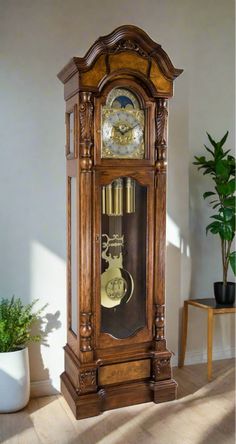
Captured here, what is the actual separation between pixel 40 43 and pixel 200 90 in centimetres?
116

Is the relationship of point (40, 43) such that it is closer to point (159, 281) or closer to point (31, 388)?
point (159, 281)

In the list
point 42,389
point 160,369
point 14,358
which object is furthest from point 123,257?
point 42,389

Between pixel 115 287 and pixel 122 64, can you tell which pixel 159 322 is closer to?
pixel 115 287

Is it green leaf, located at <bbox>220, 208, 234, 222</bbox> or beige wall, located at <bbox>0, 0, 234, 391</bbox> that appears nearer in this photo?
beige wall, located at <bbox>0, 0, 234, 391</bbox>

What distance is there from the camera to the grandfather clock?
2.56 meters

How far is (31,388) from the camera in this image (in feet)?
9.57

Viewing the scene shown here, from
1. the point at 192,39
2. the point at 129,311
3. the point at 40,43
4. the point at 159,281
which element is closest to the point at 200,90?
the point at 192,39

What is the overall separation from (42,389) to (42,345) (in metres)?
0.27

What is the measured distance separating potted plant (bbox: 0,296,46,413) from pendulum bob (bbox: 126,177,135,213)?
2.79 feet

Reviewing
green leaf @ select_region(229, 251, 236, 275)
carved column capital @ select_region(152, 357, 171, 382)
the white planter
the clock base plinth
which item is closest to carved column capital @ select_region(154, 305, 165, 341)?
carved column capital @ select_region(152, 357, 171, 382)

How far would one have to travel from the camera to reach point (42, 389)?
2.94 meters

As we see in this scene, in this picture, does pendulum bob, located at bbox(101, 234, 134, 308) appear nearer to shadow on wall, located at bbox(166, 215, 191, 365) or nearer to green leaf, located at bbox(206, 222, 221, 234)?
shadow on wall, located at bbox(166, 215, 191, 365)

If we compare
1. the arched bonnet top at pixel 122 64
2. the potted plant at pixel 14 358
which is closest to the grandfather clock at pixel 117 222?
the arched bonnet top at pixel 122 64

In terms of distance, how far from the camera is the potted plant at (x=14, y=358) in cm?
267
